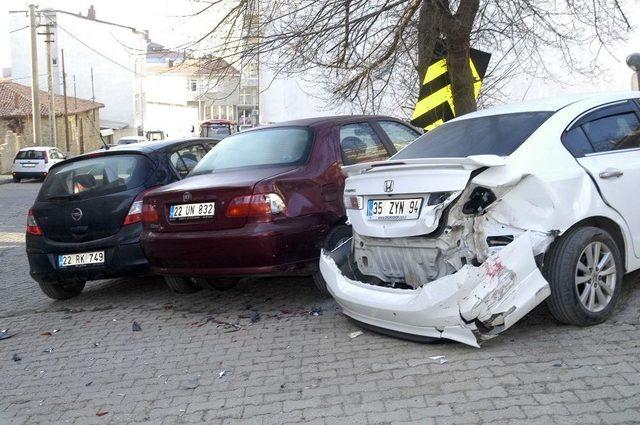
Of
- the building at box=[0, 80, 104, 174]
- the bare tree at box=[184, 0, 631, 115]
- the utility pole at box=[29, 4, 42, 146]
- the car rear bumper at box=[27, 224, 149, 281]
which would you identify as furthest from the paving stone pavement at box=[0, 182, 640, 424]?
the building at box=[0, 80, 104, 174]

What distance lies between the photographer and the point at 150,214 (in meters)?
6.22

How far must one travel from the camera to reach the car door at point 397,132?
7.12 m

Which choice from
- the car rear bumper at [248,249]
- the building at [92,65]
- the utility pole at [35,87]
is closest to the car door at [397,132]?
the car rear bumper at [248,249]

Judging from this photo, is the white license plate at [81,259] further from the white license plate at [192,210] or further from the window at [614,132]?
the window at [614,132]

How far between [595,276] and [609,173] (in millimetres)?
744

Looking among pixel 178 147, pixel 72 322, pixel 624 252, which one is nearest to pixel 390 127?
pixel 178 147

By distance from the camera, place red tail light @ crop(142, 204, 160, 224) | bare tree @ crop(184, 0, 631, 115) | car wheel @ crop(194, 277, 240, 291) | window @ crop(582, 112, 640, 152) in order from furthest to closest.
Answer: bare tree @ crop(184, 0, 631, 115) → car wheel @ crop(194, 277, 240, 291) → red tail light @ crop(142, 204, 160, 224) → window @ crop(582, 112, 640, 152)

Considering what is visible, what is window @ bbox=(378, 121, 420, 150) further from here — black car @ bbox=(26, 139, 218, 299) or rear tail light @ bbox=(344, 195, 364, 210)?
black car @ bbox=(26, 139, 218, 299)

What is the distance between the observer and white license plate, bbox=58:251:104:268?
6695 millimetres

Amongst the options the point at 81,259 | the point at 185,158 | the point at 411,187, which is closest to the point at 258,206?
the point at 411,187

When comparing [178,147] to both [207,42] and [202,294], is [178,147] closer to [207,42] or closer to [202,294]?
[202,294]

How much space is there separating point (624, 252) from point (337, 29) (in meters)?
5.21

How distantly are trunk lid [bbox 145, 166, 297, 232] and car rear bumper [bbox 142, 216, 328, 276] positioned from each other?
0.21 ft

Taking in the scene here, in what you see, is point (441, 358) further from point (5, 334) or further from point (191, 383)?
point (5, 334)
